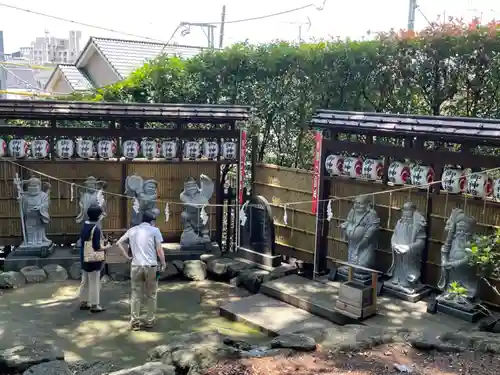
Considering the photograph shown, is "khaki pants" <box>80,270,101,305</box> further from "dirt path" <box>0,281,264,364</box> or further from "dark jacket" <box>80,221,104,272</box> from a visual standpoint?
"dirt path" <box>0,281,264,364</box>

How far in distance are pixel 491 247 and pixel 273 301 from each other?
4.38 meters

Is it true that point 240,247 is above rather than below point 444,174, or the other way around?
below

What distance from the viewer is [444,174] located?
10281mm

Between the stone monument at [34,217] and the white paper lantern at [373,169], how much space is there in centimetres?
751

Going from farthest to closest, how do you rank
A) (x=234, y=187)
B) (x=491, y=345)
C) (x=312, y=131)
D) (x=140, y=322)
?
1. (x=312, y=131)
2. (x=234, y=187)
3. (x=140, y=322)
4. (x=491, y=345)

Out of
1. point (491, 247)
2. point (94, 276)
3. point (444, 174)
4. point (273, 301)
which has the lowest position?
point (273, 301)

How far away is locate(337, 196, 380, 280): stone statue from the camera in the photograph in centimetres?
1129

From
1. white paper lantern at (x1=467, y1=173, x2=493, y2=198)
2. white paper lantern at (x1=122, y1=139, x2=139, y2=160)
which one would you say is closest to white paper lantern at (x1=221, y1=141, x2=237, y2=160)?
white paper lantern at (x1=122, y1=139, x2=139, y2=160)

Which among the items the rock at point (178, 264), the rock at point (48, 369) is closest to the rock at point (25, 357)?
the rock at point (48, 369)

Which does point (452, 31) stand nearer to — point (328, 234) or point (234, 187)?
point (328, 234)

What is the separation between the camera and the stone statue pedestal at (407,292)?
1052cm

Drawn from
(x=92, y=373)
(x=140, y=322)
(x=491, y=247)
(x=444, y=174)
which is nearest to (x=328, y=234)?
(x=444, y=174)

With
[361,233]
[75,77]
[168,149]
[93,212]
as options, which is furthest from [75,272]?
[75,77]

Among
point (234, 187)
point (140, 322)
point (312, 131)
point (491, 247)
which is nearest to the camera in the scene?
point (491, 247)
